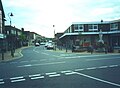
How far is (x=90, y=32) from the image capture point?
54594 mm

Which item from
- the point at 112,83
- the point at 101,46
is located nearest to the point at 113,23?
the point at 101,46

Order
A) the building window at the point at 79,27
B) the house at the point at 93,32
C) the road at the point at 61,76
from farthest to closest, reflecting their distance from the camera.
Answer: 1. the building window at the point at 79,27
2. the house at the point at 93,32
3. the road at the point at 61,76

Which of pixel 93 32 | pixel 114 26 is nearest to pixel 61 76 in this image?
pixel 93 32

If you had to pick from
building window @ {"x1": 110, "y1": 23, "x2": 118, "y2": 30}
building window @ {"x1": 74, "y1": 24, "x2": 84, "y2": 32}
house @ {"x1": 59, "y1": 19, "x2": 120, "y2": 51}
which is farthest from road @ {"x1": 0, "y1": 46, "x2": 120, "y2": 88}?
building window @ {"x1": 110, "y1": 23, "x2": 118, "y2": 30}

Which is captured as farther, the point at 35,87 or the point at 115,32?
the point at 115,32

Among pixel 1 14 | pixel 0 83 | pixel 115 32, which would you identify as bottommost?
pixel 0 83

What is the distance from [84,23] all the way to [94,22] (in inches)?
104

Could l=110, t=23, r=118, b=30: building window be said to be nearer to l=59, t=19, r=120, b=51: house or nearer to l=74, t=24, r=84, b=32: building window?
l=59, t=19, r=120, b=51: house

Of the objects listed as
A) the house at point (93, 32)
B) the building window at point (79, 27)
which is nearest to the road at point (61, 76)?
the house at point (93, 32)

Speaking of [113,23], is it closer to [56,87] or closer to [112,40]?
[112,40]

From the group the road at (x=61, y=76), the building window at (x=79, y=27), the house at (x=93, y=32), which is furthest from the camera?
the building window at (x=79, y=27)

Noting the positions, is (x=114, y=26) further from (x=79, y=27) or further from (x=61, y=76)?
(x=61, y=76)

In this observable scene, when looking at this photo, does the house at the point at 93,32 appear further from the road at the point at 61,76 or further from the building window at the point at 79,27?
the road at the point at 61,76

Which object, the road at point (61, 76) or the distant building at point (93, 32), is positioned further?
the distant building at point (93, 32)
